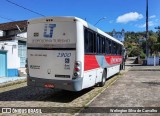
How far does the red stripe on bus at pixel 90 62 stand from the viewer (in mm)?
11217

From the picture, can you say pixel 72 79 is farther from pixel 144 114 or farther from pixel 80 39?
pixel 144 114

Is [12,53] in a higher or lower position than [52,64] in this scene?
higher

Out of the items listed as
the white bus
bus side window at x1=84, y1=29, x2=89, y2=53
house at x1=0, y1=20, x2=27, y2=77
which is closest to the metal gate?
house at x1=0, y1=20, x2=27, y2=77

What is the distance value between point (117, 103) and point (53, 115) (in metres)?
2.90

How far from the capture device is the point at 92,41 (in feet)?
40.5

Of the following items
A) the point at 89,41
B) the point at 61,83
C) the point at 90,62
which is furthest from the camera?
the point at 90,62

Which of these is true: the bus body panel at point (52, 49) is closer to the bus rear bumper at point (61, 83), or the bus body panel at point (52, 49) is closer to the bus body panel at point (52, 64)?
the bus body panel at point (52, 64)

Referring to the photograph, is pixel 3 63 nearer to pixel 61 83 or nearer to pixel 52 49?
pixel 52 49

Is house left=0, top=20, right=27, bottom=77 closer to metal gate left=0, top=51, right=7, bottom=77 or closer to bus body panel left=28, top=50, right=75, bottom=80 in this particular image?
metal gate left=0, top=51, right=7, bottom=77

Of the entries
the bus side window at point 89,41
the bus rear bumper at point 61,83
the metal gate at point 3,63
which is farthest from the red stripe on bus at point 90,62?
the metal gate at point 3,63

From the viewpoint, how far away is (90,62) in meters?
12.0

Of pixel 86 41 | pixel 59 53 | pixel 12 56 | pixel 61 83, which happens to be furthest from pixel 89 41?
pixel 12 56

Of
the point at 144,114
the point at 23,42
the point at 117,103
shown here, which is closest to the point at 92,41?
the point at 117,103

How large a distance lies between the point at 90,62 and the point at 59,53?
193cm
